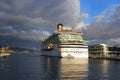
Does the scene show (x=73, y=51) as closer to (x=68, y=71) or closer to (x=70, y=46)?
(x=70, y=46)

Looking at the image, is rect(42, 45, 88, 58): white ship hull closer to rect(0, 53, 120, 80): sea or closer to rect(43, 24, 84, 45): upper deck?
rect(43, 24, 84, 45): upper deck

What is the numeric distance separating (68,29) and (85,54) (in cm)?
2799

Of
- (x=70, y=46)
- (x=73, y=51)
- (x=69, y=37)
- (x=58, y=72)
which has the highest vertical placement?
Answer: (x=69, y=37)

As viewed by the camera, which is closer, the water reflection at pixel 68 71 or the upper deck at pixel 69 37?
the water reflection at pixel 68 71

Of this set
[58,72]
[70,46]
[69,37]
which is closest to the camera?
[58,72]

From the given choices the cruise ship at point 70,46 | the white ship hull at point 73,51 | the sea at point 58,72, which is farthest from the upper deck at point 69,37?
the sea at point 58,72

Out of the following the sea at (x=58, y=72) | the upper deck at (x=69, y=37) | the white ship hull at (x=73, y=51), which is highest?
the upper deck at (x=69, y=37)

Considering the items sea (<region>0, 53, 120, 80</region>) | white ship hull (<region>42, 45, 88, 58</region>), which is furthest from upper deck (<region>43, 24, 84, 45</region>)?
sea (<region>0, 53, 120, 80</region>)

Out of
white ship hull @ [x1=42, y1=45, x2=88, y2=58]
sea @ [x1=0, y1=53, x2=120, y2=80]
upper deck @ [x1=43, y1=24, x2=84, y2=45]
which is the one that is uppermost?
upper deck @ [x1=43, y1=24, x2=84, y2=45]

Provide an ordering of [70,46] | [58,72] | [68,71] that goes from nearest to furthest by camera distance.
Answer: [58,72] < [68,71] < [70,46]

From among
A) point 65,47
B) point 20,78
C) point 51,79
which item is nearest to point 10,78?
point 20,78

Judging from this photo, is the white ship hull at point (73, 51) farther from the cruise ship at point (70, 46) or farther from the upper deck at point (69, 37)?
the upper deck at point (69, 37)

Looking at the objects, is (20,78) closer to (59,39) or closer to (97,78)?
(97,78)

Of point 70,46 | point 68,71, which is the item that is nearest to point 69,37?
point 70,46
